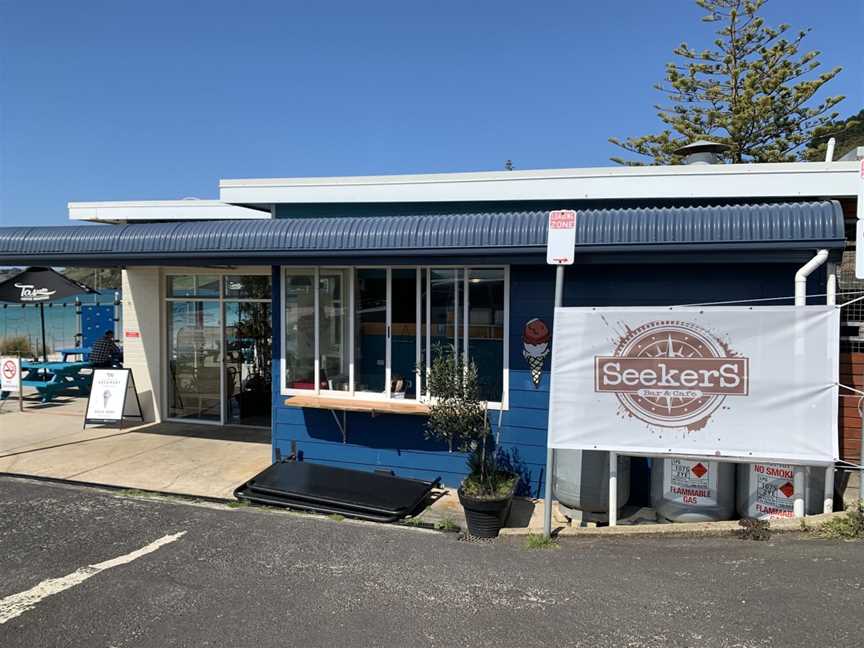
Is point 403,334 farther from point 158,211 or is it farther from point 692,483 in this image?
point 158,211

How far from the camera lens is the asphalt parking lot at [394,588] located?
12.3ft

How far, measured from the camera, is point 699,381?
5.29 metres

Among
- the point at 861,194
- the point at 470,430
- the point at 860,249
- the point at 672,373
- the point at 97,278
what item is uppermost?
the point at 97,278

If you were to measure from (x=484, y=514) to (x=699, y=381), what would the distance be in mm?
2073

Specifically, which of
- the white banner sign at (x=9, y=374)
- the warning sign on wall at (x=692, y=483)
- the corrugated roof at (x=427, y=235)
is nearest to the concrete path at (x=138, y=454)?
the white banner sign at (x=9, y=374)

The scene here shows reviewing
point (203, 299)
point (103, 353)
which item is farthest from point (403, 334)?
point (103, 353)

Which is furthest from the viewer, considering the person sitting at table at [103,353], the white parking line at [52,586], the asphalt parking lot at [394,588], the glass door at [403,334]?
the person sitting at table at [103,353]

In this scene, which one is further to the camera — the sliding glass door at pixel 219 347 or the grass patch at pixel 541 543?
the sliding glass door at pixel 219 347

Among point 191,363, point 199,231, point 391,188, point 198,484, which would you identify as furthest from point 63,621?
point 191,363

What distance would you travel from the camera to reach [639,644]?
3.62m

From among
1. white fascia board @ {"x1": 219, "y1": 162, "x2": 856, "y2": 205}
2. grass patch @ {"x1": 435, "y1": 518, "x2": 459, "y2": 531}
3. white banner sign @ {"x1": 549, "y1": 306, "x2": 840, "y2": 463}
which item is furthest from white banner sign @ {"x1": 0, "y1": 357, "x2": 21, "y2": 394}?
white banner sign @ {"x1": 549, "y1": 306, "x2": 840, "y2": 463}

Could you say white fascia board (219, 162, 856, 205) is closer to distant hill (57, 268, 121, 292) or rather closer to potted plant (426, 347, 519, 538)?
potted plant (426, 347, 519, 538)

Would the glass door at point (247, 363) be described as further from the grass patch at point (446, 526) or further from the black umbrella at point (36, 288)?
the grass patch at point (446, 526)

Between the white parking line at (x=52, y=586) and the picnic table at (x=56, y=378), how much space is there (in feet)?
27.5
